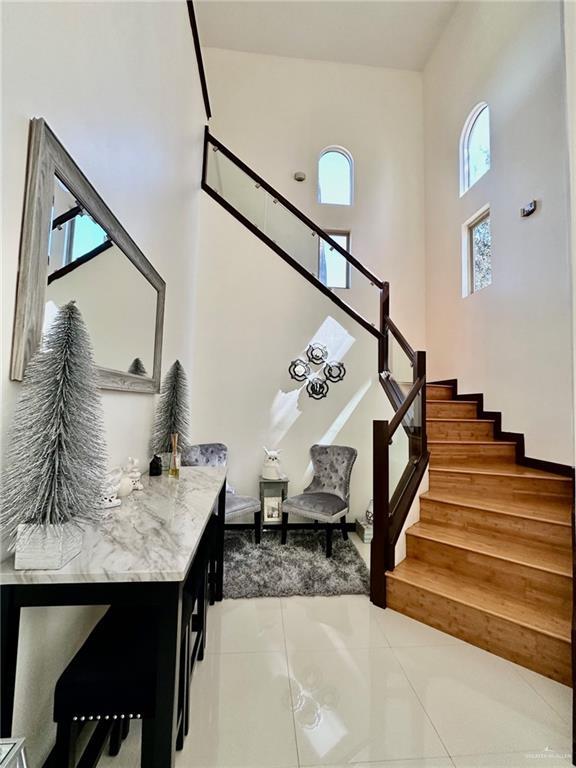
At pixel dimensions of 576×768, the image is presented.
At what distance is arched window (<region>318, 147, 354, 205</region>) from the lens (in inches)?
247

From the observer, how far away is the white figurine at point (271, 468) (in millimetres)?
4254

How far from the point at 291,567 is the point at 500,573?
66.9 inches

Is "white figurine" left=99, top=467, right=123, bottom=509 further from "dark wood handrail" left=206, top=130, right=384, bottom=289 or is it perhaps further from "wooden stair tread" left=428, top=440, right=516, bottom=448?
"dark wood handrail" left=206, top=130, right=384, bottom=289

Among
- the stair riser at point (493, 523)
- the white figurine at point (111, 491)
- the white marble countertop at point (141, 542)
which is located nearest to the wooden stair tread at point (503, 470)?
the stair riser at point (493, 523)

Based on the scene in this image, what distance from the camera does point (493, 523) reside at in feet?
9.40

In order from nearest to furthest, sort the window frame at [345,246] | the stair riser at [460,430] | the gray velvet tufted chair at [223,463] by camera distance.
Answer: the gray velvet tufted chair at [223,463] < the stair riser at [460,430] < the window frame at [345,246]

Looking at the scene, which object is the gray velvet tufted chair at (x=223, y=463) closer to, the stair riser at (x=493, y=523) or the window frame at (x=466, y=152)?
the stair riser at (x=493, y=523)

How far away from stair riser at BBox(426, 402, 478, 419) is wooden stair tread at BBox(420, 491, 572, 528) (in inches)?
62.5

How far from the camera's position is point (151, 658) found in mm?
1259

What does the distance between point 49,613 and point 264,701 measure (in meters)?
1.20

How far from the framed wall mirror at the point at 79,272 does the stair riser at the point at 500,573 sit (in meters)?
2.51

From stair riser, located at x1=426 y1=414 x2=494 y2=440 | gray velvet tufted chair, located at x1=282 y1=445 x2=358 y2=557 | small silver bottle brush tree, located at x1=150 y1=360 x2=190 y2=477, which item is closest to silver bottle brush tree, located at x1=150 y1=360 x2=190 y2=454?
small silver bottle brush tree, located at x1=150 y1=360 x2=190 y2=477

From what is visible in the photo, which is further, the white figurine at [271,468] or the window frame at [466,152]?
the window frame at [466,152]

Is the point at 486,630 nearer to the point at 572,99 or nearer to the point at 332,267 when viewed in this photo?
the point at 572,99
